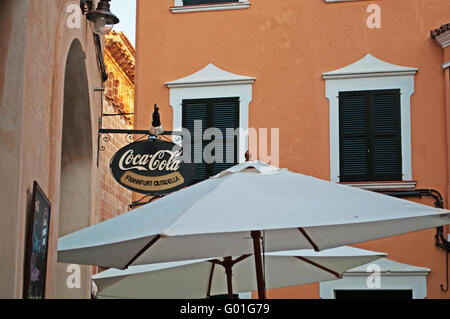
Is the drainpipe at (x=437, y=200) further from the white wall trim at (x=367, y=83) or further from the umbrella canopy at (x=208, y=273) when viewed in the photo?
the umbrella canopy at (x=208, y=273)

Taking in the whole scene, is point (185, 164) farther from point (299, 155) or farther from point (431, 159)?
point (431, 159)

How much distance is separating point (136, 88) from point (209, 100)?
4.40ft

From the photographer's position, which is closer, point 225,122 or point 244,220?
point 244,220

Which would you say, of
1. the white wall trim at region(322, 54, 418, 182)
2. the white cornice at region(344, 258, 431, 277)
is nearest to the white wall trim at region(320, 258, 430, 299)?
the white cornice at region(344, 258, 431, 277)

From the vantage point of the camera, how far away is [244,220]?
4441mm

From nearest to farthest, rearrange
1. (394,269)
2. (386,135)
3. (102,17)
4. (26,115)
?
(26,115)
(102,17)
(394,269)
(386,135)

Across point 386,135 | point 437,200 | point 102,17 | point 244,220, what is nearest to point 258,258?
point 244,220

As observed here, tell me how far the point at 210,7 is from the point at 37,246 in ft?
27.7

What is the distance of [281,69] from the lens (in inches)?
507

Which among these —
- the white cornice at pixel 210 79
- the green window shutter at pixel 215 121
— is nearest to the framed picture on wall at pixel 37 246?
the green window shutter at pixel 215 121

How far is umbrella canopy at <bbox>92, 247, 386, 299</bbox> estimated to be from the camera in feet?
24.6

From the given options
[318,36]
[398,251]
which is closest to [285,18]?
[318,36]

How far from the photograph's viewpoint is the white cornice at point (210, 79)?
12.8 meters

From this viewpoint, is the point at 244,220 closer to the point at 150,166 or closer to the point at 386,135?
the point at 150,166
